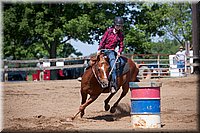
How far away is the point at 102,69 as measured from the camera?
829cm

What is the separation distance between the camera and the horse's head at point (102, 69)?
8.25 m

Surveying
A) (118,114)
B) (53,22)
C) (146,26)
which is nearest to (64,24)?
(53,22)

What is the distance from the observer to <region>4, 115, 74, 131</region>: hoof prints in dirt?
24.5ft

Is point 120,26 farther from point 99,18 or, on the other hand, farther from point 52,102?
point 99,18

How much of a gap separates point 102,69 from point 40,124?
1.57 meters

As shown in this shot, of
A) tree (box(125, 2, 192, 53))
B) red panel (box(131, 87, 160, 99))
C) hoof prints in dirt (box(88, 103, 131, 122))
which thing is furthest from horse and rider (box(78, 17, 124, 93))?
tree (box(125, 2, 192, 53))

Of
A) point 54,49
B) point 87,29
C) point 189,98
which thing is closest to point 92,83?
point 189,98

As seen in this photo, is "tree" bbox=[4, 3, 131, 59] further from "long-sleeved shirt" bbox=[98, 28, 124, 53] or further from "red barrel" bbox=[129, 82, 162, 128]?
"red barrel" bbox=[129, 82, 162, 128]

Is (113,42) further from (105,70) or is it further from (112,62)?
(105,70)

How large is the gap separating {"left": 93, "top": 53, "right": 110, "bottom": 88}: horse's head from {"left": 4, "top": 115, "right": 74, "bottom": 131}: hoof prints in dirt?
101cm

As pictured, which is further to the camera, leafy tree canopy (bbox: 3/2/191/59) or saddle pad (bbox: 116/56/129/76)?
leafy tree canopy (bbox: 3/2/191/59)

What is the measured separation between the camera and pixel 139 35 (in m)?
30.8

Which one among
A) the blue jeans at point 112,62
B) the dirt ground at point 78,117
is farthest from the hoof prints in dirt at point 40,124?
the blue jeans at point 112,62

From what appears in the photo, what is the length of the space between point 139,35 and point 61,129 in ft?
78.7
